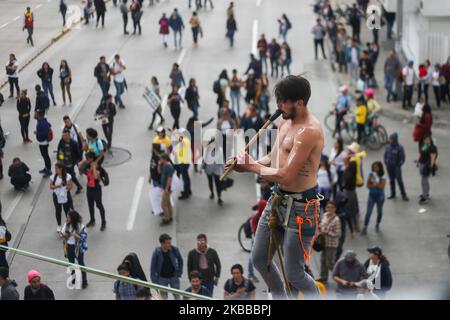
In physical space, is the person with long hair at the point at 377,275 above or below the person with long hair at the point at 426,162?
above

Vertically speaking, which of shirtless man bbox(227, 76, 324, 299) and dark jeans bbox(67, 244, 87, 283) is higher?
shirtless man bbox(227, 76, 324, 299)

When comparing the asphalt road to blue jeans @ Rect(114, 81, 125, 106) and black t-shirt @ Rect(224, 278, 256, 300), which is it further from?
black t-shirt @ Rect(224, 278, 256, 300)

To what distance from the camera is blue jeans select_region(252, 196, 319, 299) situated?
31.7ft

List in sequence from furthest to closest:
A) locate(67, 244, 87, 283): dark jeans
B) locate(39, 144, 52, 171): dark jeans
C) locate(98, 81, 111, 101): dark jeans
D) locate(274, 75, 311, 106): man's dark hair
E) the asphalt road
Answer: locate(98, 81, 111, 101): dark jeans
locate(39, 144, 52, 171): dark jeans
the asphalt road
locate(67, 244, 87, 283): dark jeans
locate(274, 75, 311, 106): man's dark hair

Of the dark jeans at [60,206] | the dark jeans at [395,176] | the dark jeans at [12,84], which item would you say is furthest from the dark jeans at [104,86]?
the dark jeans at [395,176]

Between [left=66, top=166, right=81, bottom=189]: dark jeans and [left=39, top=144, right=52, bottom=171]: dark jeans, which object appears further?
[left=39, top=144, right=52, bottom=171]: dark jeans

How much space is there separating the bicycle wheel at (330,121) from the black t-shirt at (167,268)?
16.0 m

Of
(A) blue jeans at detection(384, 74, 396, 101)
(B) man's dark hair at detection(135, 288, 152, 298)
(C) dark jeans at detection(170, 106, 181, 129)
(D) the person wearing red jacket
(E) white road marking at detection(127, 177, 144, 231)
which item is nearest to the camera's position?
(B) man's dark hair at detection(135, 288, 152, 298)

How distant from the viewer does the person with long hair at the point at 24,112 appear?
23.4 metres

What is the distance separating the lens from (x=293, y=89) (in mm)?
9086

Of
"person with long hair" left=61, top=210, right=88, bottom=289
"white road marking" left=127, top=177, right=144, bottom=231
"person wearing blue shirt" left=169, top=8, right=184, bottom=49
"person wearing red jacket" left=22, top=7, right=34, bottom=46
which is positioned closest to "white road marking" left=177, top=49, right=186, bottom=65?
"person wearing blue shirt" left=169, top=8, right=184, bottom=49

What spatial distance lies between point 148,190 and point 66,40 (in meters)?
4.82

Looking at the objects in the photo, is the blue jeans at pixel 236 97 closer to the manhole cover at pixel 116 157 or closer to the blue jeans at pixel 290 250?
the manhole cover at pixel 116 157
